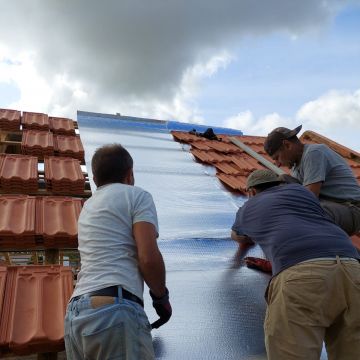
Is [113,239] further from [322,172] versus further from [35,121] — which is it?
[35,121]

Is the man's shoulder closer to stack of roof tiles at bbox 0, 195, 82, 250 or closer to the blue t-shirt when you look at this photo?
the blue t-shirt

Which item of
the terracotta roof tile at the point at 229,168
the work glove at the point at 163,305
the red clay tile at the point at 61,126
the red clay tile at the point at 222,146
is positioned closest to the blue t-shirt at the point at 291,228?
the work glove at the point at 163,305

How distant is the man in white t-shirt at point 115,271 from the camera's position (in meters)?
1.36

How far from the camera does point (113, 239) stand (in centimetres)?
151

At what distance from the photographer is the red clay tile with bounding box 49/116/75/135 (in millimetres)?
4521

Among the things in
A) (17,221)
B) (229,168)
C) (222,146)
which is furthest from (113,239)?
(222,146)

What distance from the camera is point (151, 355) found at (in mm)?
1409

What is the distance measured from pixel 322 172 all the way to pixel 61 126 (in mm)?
3150

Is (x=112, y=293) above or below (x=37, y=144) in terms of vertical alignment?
below

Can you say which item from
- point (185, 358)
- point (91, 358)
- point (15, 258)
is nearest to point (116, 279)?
point (91, 358)

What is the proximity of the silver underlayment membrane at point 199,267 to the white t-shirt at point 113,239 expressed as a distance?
1.97ft

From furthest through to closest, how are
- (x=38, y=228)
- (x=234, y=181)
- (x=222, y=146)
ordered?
(x=222, y=146)
(x=234, y=181)
(x=38, y=228)

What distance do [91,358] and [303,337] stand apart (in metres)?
0.85

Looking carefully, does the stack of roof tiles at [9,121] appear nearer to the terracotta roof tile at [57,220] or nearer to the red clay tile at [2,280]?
the terracotta roof tile at [57,220]
